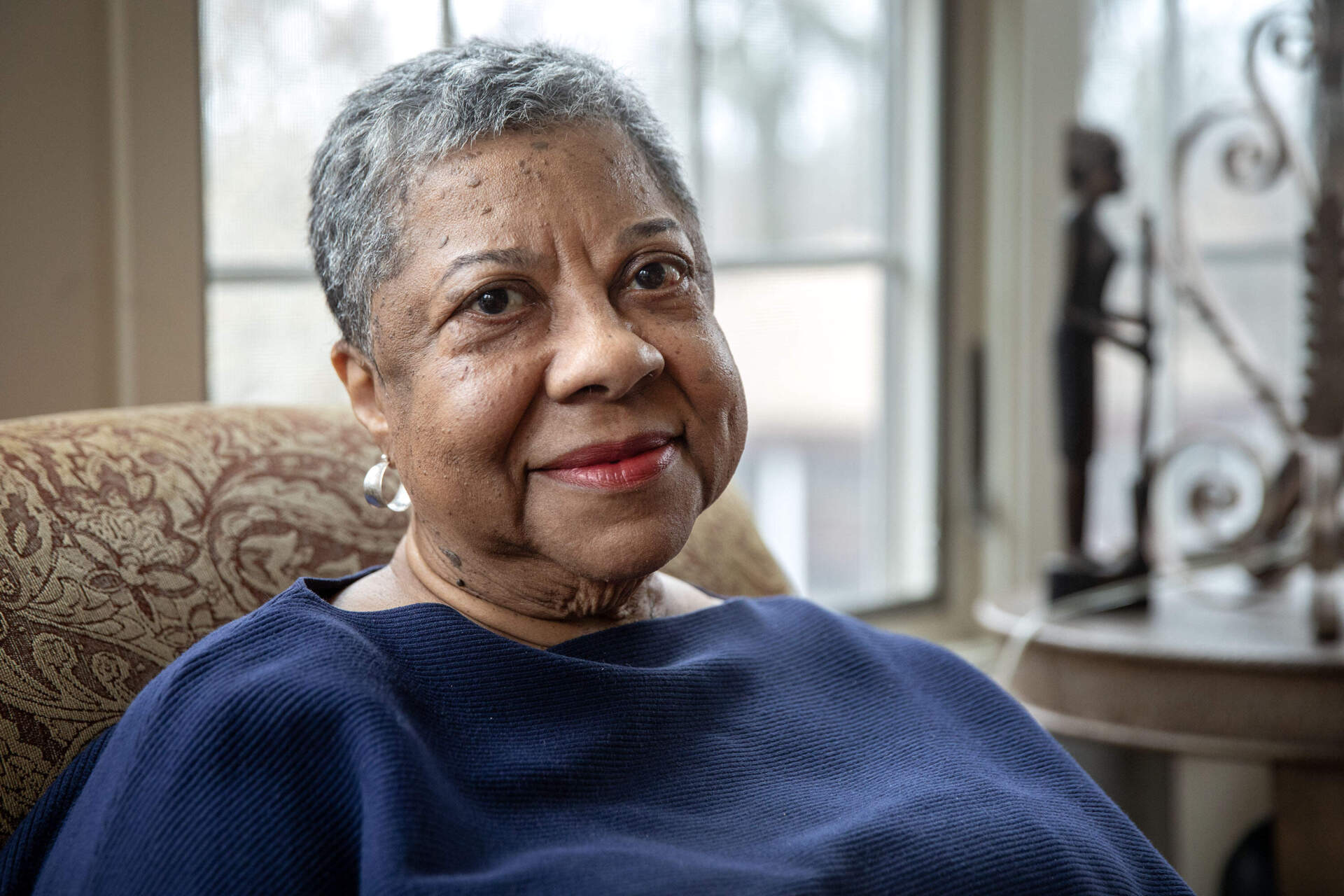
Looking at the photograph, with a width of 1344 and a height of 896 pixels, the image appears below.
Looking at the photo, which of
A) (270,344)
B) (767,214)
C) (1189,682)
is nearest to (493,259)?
(270,344)

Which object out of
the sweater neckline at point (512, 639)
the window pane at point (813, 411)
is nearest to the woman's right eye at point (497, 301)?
the sweater neckline at point (512, 639)

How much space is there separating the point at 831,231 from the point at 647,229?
4.75ft

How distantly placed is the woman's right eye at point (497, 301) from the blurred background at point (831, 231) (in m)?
0.78

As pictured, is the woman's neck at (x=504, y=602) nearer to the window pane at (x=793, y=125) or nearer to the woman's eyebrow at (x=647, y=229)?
the woman's eyebrow at (x=647, y=229)

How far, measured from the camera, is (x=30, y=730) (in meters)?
0.95

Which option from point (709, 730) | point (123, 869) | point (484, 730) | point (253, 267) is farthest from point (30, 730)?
point (253, 267)

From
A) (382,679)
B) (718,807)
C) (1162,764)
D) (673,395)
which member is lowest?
(1162,764)

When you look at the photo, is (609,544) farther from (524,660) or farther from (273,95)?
(273,95)

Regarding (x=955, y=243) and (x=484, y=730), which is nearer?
(x=484, y=730)

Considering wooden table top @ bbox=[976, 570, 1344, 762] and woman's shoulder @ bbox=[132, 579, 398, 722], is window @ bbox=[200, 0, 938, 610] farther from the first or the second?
woman's shoulder @ bbox=[132, 579, 398, 722]

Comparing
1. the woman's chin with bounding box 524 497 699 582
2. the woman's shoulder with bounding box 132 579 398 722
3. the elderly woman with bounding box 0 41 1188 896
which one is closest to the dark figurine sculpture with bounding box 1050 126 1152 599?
the elderly woman with bounding box 0 41 1188 896

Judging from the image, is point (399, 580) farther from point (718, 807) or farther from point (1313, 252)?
point (1313, 252)

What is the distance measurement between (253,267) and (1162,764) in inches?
59.2

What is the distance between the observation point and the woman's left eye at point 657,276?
0.99m
